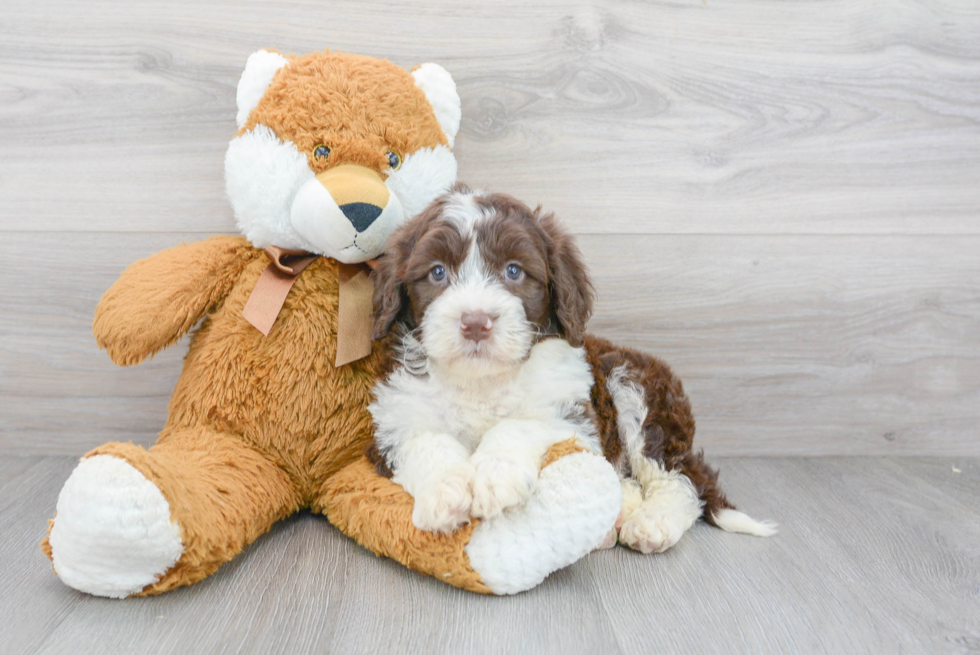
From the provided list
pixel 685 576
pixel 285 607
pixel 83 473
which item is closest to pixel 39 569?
pixel 83 473

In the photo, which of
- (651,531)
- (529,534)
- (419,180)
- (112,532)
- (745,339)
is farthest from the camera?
(745,339)

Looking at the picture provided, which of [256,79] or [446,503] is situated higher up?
[256,79]

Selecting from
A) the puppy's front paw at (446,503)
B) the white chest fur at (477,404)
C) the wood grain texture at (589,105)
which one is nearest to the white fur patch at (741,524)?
the white chest fur at (477,404)

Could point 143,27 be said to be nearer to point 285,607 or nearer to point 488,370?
point 488,370

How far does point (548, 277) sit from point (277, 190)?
63 cm

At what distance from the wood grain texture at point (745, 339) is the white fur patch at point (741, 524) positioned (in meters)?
0.51

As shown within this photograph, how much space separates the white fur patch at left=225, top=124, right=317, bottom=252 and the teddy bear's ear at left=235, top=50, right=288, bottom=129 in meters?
0.08

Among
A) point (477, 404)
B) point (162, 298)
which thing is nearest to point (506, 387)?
point (477, 404)

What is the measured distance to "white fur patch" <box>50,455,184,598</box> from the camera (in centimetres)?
119

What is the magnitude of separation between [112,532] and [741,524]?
1.33 m

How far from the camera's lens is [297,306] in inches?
63.7

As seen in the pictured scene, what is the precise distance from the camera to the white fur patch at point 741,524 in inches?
65.9

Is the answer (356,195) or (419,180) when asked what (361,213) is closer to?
(356,195)

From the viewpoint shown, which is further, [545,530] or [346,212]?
[346,212]
